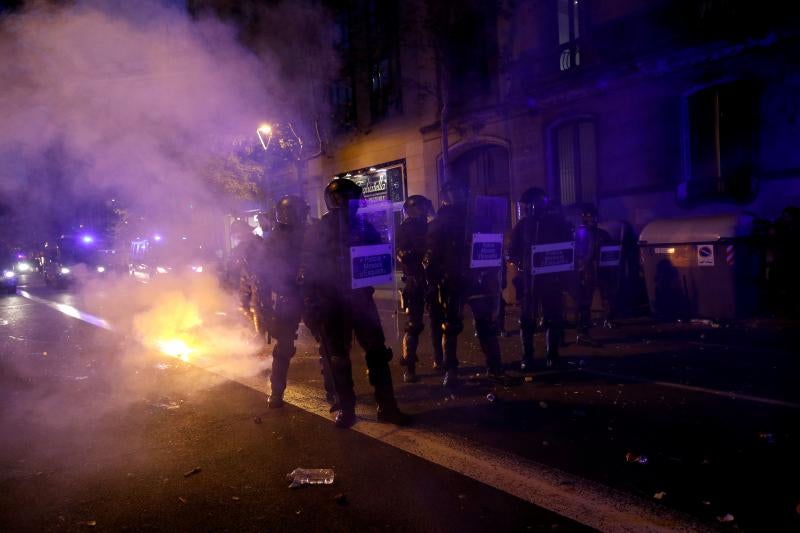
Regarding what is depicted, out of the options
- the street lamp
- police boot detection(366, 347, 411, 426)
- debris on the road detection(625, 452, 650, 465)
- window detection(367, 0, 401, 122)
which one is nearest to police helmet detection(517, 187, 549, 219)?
police boot detection(366, 347, 411, 426)

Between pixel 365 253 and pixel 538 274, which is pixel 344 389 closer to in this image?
pixel 365 253

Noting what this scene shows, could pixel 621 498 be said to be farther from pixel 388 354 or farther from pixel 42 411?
pixel 42 411

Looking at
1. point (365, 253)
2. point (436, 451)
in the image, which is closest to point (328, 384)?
point (365, 253)

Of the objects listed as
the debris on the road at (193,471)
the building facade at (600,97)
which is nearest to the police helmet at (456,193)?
the debris on the road at (193,471)

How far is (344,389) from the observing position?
Result: 4117 millimetres

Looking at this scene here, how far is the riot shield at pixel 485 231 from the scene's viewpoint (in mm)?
4859

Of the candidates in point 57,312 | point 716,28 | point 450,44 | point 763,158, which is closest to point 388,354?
point 763,158

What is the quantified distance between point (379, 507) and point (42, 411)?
12.4 feet

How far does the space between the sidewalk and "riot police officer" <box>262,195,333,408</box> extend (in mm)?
823

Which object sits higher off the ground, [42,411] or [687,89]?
[687,89]

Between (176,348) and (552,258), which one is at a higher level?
(552,258)

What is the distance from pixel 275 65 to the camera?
909 centimetres

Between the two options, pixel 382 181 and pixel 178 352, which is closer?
pixel 178 352

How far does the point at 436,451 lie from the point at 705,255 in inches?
263
